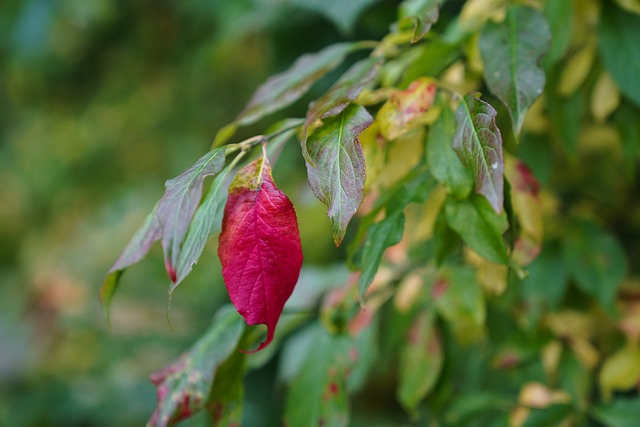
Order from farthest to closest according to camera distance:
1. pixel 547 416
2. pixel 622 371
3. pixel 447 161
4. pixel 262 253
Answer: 1. pixel 622 371
2. pixel 547 416
3. pixel 447 161
4. pixel 262 253

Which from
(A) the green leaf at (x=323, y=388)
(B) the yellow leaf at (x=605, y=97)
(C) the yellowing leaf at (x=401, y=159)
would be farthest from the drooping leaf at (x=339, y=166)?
(B) the yellow leaf at (x=605, y=97)

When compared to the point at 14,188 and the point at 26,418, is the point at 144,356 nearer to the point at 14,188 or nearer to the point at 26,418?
the point at 26,418

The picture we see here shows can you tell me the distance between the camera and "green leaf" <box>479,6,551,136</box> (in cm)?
64

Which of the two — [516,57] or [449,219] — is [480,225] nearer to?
[449,219]

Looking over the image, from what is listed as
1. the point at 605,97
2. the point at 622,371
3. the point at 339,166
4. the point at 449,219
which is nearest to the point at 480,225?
the point at 449,219

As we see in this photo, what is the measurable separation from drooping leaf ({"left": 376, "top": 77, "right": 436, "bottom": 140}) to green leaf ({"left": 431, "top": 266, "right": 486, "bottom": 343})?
0.33 m

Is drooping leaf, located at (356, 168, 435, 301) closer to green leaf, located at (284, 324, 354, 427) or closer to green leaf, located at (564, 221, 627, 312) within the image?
green leaf, located at (284, 324, 354, 427)

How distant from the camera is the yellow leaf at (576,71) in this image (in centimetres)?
92

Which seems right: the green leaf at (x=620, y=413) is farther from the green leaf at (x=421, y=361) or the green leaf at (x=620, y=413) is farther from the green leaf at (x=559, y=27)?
the green leaf at (x=559, y=27)

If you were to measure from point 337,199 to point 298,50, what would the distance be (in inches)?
47.7

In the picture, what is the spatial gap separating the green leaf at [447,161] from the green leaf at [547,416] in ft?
1.25

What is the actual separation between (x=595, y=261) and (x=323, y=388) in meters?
0.44

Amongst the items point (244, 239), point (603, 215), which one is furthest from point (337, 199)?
point (603, 215)

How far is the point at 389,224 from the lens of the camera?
2.17 feet
